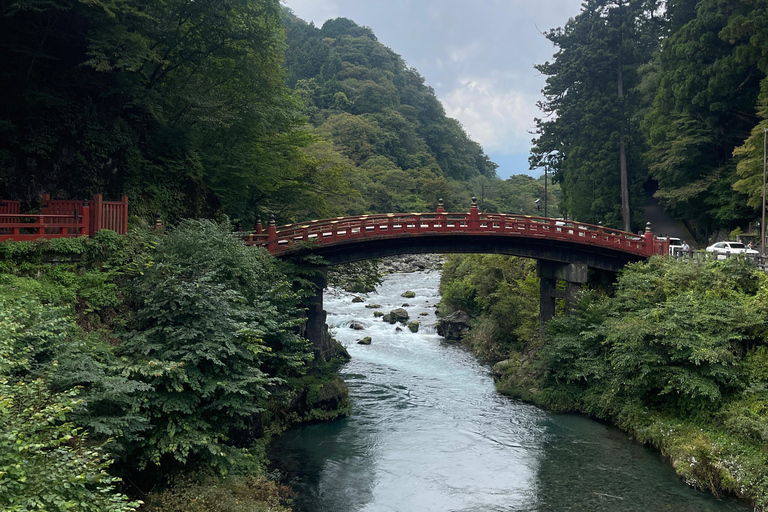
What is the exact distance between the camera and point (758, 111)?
30453 millimetres

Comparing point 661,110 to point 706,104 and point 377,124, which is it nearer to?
point 706,104

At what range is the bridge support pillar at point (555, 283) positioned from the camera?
89.2ft

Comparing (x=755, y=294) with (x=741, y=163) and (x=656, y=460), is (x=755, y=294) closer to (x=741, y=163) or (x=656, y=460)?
(x=656, y=460)

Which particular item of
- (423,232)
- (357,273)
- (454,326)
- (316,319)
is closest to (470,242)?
(423,232)

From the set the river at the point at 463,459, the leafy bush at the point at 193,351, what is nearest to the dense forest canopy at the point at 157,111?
the leafy bush at the point at 193,351

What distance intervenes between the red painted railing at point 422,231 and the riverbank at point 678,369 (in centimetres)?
234

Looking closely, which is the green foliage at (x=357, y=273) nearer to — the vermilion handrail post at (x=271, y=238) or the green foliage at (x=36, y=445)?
the vermilion handrail post at (x=271, y=238)

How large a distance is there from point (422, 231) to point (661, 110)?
20.9m

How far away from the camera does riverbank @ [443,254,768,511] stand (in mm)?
16250

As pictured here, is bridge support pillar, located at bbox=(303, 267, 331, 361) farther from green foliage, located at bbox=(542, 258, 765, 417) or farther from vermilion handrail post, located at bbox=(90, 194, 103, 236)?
vermilion handrail post, located at bbox=(90, 194, 103, 236)

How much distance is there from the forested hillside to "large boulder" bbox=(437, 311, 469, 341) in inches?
487

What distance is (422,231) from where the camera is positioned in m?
25.2

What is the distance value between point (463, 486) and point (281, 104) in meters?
19.2

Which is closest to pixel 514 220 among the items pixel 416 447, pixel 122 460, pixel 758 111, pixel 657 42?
pixel 416 447
